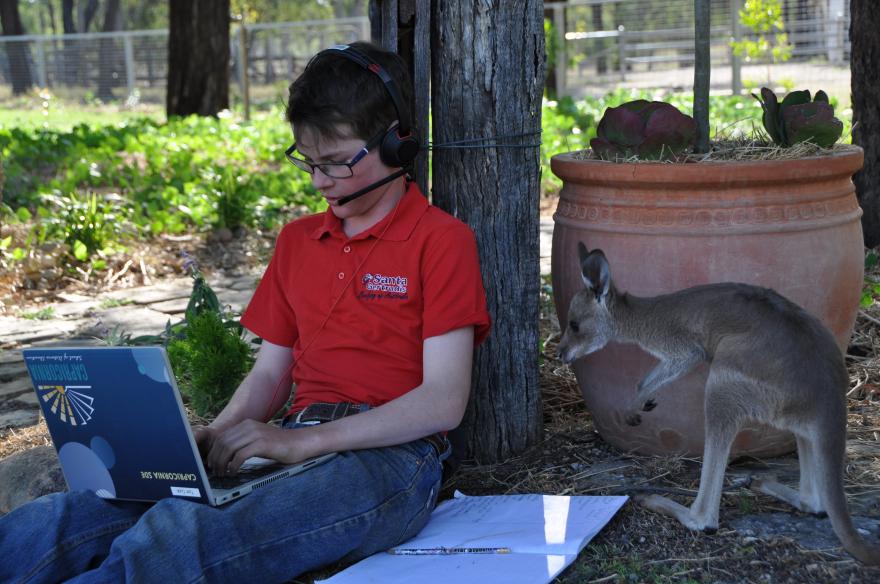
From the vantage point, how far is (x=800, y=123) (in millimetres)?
3609

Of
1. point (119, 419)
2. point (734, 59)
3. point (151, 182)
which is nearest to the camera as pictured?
point (119, 419)

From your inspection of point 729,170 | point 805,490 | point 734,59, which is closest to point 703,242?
point 729,170

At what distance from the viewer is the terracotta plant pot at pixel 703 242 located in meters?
3.31

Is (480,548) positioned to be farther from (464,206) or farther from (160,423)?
(464,206)

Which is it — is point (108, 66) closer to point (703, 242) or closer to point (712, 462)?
point (703, 242)

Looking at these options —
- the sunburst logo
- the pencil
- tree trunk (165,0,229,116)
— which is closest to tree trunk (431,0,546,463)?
the pencil

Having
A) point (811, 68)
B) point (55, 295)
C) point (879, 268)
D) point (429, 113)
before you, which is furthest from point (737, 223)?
point (811, 68)

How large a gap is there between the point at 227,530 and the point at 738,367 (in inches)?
56.3

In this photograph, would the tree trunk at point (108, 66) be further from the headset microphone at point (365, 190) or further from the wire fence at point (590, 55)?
the headset microphone at point (365, 190)

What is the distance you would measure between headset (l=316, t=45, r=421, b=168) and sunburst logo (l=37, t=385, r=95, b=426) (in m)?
1.05

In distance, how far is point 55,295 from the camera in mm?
6648

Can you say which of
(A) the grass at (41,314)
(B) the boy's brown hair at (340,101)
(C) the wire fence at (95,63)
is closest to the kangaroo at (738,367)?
(B) the boy's brown hair at (340,101)

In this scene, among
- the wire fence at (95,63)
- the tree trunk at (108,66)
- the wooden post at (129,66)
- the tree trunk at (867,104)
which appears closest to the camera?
the tree trunk at (867,104)

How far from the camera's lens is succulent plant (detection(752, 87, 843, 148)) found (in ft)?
11.8
